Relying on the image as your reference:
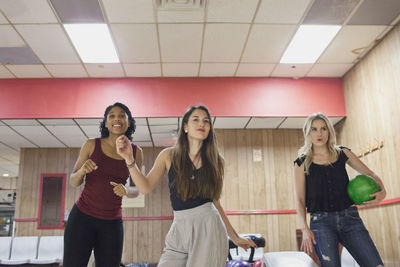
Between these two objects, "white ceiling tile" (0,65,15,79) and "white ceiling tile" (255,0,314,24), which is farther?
"white ceiling tile" (0,65,15,79)

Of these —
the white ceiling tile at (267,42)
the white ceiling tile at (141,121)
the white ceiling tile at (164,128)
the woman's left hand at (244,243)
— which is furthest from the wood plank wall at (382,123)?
the white ceiling tile at (141,121)

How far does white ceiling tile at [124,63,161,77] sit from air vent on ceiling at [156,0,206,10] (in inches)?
56.6

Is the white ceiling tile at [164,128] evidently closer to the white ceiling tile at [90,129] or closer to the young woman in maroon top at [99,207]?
the white ceiling tile at [90,129]

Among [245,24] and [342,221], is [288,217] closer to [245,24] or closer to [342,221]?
[245,24]

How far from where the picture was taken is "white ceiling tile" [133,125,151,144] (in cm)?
635

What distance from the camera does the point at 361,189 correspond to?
2271 mm

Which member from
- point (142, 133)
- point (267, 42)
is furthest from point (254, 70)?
point (142, 133)

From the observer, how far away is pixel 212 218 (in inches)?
71.1

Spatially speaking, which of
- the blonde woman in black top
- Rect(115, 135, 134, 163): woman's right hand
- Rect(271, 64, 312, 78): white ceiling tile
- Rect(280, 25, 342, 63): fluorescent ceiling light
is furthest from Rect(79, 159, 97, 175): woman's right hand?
Rect(271, 64, 312, 78): white ceiling tile

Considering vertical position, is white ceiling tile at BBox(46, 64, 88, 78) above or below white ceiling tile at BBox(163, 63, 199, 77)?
below

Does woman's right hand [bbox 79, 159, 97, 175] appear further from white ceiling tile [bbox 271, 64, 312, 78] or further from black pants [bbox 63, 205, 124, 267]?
white ceiling tile [bbox 271, 64, 312, 78]

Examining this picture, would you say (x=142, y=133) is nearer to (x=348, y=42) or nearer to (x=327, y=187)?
(x=348, y=42)

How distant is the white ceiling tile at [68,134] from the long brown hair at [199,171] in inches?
177

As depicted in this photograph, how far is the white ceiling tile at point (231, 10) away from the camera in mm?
3988
